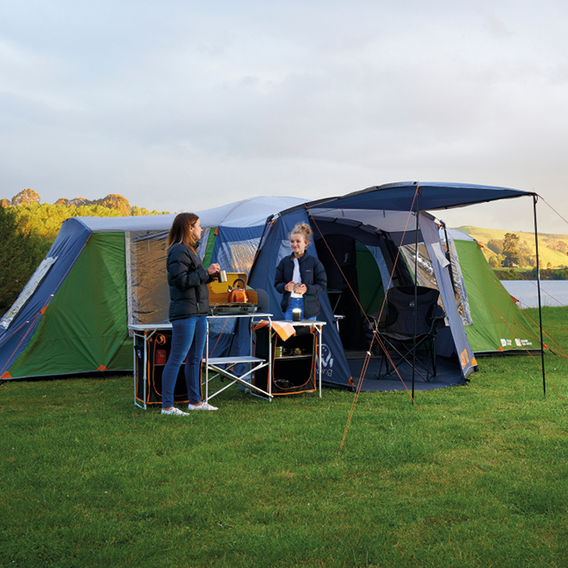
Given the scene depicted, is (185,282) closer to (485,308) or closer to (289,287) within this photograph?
(289,287)

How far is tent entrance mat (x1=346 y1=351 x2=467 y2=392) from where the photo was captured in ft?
18.7

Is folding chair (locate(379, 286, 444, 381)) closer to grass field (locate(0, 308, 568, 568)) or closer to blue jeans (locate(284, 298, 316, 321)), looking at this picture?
blue jeans (locate(284, 298, 316, 321))

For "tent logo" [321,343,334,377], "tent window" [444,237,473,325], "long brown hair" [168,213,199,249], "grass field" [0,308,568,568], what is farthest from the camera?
"tent window" [444,237,473,325]

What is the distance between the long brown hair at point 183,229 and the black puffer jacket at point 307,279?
118cm

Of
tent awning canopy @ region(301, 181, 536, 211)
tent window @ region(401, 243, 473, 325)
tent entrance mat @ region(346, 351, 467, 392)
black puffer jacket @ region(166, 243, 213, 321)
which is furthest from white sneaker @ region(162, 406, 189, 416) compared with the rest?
tent window @ region(401, 243, 473, 325)

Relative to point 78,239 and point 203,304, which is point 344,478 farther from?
point 78,239

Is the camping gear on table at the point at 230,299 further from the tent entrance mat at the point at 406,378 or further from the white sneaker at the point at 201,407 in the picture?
the tent entrance mat at the point at 406,378

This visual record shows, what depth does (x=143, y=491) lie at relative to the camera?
296 centimetres

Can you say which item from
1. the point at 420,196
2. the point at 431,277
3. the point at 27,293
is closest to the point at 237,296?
the point at 420,196

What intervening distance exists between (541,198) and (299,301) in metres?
2.09

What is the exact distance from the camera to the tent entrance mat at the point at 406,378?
5.71 meters

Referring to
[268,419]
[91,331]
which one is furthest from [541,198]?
[91,331]

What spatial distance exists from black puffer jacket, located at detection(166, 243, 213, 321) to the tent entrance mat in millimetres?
1841

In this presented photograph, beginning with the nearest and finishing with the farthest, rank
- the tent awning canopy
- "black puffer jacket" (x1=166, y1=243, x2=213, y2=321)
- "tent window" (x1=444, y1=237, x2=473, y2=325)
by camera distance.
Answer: "black puffer jacket" (x1=166, y1=243, x2=213, y2=321) < the tent awning canopy < "tent window" (x1=444, y1=237, x2=473, y2=325)
